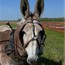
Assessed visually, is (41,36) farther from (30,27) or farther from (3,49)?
(3,49)

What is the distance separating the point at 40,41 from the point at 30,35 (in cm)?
29

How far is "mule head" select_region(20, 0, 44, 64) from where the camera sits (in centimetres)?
530

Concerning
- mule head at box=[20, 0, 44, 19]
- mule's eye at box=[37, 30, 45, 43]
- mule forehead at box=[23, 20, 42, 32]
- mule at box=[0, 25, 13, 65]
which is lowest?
mule at box=[0, 25, 13, 65]

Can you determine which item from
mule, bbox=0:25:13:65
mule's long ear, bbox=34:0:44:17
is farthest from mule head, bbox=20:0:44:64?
mule, bbox=0:25:13:65

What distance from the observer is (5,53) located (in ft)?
22.0

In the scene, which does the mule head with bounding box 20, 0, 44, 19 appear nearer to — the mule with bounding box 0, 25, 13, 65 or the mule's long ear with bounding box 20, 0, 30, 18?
the mule's long ear with bounding box 20, 0, 30, 18

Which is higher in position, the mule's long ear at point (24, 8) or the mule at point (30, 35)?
the mule's long ear at point (24, 8)

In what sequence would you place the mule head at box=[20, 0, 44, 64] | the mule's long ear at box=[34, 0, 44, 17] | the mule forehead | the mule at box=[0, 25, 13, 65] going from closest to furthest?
the mule head at box=[20, 0, 44, 64]
the mule forehead
the mule's long ear at box=[34, 0, 44, 17]
the mule at box=[0, 25, 13, 65]

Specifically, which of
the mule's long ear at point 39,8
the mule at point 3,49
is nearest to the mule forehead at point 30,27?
the mule's long ear at point 39,8

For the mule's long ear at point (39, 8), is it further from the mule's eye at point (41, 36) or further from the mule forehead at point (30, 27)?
the mule's eye at point (41, 36)

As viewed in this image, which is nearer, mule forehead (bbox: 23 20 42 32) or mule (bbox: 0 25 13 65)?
mule forehead (bbox: 23 20 42 32)

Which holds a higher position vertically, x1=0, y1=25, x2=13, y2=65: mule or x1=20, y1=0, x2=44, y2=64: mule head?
x1=20, y1=0, x2=44, y2=64: mule head

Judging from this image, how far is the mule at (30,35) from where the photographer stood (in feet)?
17.6

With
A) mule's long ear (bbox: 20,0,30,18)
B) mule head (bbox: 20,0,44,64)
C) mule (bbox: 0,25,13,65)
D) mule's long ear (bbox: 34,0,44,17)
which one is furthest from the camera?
mule (bbox: 0,25,13,65)
